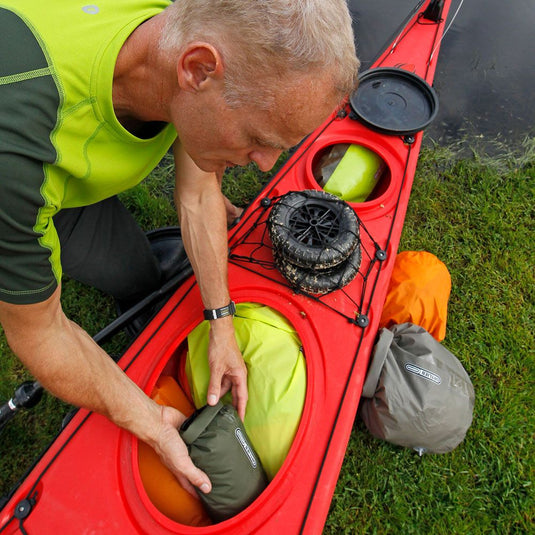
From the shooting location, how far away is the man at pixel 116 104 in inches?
35.4

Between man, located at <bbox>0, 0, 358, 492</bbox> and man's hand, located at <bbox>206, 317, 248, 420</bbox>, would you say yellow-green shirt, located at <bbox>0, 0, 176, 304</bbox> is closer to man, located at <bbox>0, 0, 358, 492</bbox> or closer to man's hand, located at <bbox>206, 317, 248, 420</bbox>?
man, located at <bbox>0, 0, 358, 492</bbox>

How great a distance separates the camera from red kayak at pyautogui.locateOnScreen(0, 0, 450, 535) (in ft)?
4.73

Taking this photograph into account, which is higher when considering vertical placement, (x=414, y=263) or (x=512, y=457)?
(x=414, y=263)

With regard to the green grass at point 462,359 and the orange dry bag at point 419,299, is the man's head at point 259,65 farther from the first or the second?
the green grass at point 462,359

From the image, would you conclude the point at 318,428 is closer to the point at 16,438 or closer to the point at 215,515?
the point at 215,515

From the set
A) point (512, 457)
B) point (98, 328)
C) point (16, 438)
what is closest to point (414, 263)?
point (512, 457)

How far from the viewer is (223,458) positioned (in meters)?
1.41

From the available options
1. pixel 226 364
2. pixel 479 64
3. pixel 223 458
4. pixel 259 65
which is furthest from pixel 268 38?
pixel 479 64

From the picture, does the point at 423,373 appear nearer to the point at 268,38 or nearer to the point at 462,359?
the point at 462,359

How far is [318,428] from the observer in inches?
63.8

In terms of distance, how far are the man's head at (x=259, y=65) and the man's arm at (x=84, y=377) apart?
2.10ft

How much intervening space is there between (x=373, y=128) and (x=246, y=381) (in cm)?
161

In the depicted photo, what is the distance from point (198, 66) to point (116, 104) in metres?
0.38

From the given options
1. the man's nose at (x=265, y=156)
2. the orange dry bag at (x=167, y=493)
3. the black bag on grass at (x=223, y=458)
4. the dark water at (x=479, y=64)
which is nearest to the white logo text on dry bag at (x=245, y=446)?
the black bag on grass at (x=223, y=458)
